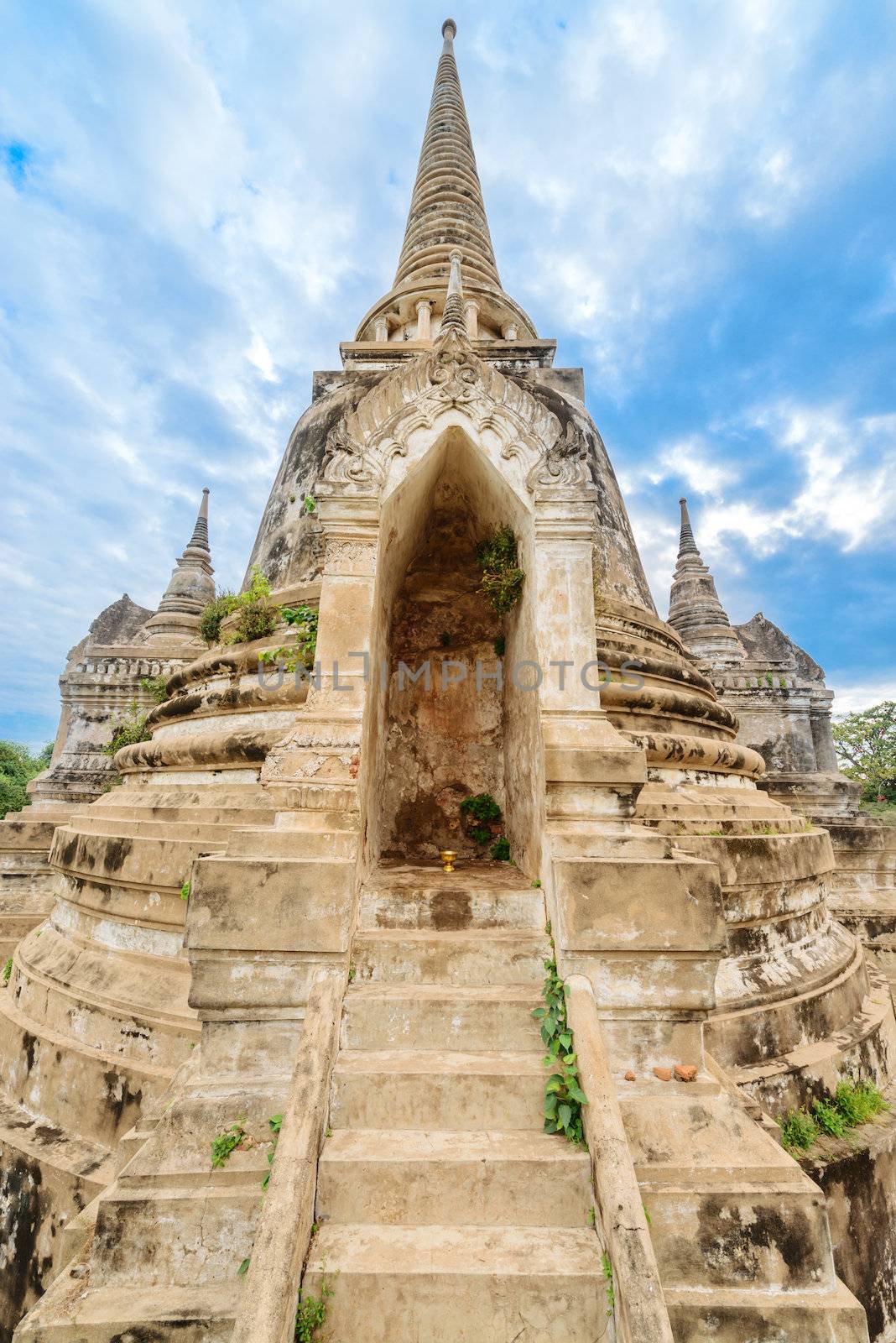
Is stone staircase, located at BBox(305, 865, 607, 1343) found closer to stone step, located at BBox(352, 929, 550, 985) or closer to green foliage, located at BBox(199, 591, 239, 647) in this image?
stone step, located at BBox(352, 929, 550, 985)

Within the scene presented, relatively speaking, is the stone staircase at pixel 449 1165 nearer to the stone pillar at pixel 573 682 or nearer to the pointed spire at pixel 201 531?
the stone pillar at pixel 573 682

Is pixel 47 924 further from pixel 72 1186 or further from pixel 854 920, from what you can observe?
pixel 854 920

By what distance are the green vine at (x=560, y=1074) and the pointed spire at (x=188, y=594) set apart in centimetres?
1264

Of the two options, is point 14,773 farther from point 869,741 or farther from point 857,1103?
point 869,741

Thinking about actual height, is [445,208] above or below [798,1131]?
above

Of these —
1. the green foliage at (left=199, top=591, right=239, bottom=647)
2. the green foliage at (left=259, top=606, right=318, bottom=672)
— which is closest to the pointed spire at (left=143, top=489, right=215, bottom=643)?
the green foliage at (left=199, top=591, right=239, bottom=647)

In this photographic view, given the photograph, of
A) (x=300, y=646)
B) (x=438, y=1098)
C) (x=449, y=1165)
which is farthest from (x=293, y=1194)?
(x=300, y=646)

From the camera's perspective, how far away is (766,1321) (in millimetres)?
2232

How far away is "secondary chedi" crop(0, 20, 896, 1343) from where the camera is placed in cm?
224

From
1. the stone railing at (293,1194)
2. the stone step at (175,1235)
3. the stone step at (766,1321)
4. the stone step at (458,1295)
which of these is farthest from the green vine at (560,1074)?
the stone step at (175,1235)

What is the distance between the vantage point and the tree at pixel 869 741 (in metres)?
26.6

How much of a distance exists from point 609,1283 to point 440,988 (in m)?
1.27

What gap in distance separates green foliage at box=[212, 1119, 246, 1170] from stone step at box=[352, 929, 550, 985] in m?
0.80

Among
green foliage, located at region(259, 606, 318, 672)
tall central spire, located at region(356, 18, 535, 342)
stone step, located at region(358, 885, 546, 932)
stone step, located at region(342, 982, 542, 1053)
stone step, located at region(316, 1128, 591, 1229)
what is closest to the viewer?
stone step, located at region(316, 1128, 591, 1229)
